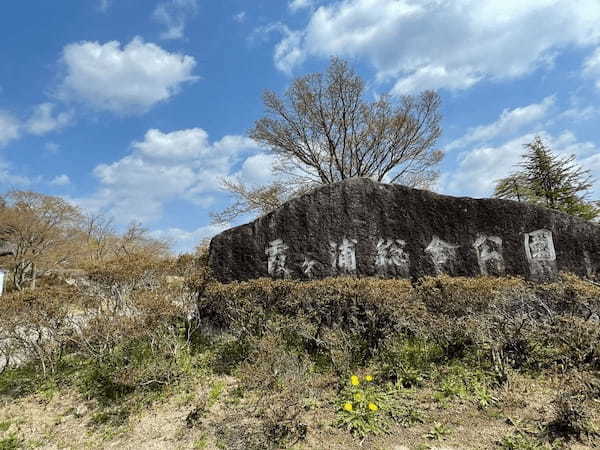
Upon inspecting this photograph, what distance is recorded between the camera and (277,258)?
6957mm

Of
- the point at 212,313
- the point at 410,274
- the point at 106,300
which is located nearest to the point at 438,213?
the point at 410,274

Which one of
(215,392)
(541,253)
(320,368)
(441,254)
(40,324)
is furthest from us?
(441,254)

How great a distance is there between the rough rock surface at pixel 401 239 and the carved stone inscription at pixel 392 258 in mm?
18

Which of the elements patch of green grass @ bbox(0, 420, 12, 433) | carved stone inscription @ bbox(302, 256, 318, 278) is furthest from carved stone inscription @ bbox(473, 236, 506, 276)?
patch of green grass @ bbox(0, 420, 12, 433)

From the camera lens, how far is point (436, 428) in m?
3.49

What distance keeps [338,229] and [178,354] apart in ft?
11.3

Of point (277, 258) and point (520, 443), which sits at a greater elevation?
point (277, 258)

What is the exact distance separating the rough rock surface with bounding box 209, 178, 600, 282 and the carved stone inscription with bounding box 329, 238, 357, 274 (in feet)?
0.06

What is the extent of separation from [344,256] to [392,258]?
2.84ft

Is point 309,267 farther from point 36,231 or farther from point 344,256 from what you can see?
point 36,231

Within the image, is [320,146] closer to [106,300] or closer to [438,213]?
[438,213]

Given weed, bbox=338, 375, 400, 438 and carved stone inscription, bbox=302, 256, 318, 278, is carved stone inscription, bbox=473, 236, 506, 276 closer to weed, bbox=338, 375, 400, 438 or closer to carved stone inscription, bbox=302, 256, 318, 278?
carved stone inscription, bbox=302, 256, 318, 278

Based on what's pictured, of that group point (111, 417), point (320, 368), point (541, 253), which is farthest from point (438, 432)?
point (541, 253)

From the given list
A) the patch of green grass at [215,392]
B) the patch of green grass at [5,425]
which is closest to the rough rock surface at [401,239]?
the patch of green grass at [215,392]
